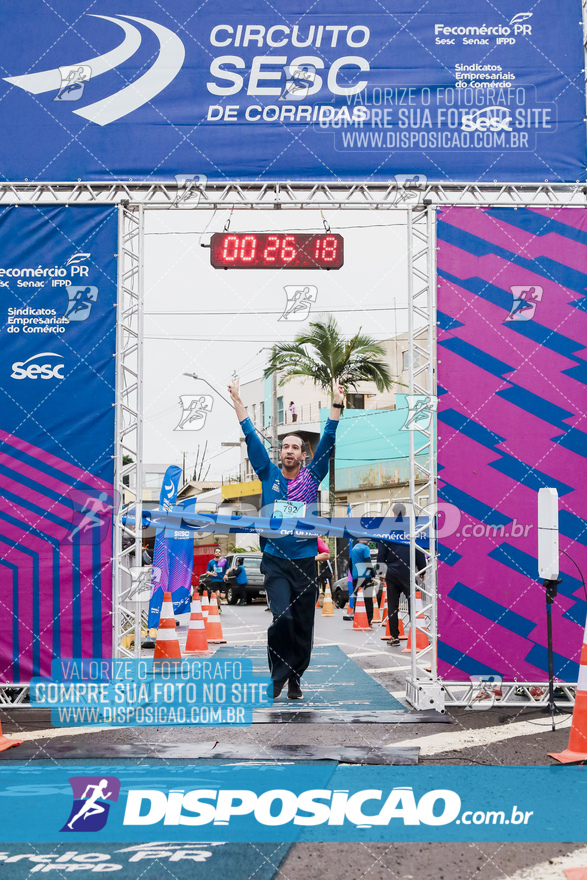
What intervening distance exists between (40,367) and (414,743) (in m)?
4.65

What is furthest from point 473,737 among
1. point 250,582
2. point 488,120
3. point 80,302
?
point 250,582

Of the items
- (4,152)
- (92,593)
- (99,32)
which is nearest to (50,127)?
(4,152)

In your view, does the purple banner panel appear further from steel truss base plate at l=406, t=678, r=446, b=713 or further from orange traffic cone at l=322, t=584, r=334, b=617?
orange traffic cone at l=322, t=584, r=334, b=617

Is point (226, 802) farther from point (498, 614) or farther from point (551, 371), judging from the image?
point (551, 371)

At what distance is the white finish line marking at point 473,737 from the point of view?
6137 millimetres

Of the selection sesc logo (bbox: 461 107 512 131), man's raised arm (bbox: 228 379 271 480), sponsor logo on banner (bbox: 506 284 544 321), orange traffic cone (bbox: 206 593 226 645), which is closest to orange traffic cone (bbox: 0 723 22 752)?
man's raised arm (bbox: 228 379 271 480)

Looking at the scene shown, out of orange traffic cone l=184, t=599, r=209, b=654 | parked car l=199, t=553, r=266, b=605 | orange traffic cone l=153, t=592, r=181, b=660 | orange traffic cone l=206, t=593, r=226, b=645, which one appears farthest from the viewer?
parked car l=199, t=553, r=266, b=605

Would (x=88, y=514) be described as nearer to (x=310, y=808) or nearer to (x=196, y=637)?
(x=310, y=808)

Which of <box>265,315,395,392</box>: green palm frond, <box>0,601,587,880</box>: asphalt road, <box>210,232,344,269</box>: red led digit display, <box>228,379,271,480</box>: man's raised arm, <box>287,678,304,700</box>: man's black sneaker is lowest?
<box>0,601,587,880</box>: asphalt road

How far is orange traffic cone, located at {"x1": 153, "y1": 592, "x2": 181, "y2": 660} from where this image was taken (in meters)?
9.77

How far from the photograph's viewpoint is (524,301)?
8.19 m

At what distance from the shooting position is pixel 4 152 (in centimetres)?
829

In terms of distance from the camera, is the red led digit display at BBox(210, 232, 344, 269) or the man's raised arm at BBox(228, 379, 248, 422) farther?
the red led digit display at BBox(210, 232, 344, 269)

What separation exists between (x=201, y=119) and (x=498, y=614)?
5.27m
